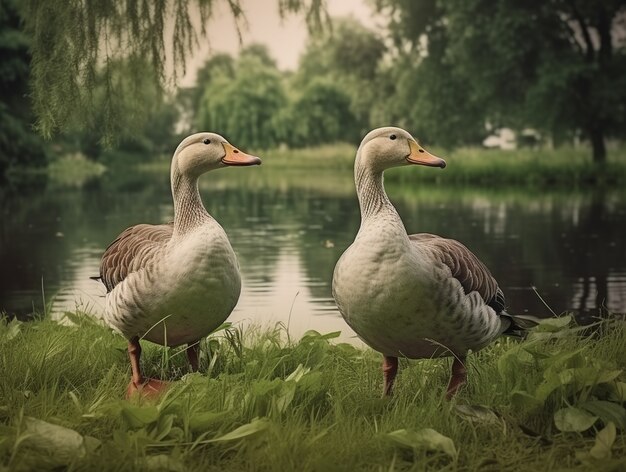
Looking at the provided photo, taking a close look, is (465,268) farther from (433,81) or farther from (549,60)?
(433,81)

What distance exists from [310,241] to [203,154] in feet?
29.7

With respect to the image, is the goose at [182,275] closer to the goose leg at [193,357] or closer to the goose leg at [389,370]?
the goose leg at [193,357]

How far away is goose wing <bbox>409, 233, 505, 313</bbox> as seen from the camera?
4711mm

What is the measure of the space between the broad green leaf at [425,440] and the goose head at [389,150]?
1.50 m

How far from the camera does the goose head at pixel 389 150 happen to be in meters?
4.70

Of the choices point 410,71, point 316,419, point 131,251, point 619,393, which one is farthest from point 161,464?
point 410,71

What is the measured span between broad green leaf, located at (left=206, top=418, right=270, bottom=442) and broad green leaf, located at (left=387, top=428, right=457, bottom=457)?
0.58m

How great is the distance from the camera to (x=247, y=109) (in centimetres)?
7338

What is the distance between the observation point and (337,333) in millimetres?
5828

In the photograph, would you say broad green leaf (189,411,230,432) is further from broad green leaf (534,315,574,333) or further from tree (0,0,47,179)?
tree (0,0,47,179)

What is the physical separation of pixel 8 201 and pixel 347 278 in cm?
2195

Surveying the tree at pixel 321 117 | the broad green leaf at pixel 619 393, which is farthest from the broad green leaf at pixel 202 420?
the tree at pixel 321 117

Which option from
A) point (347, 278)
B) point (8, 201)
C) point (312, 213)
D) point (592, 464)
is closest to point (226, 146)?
point (347, 278)

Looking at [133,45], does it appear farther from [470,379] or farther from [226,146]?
[470,379]
